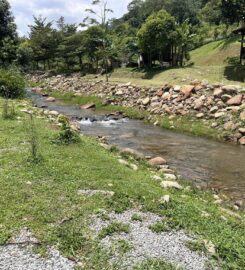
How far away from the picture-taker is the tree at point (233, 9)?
33.3 meters

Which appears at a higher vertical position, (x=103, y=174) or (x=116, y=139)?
(x=103, y=174)

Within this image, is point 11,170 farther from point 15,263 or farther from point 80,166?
point 15,263

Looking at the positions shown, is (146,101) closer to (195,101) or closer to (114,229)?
(195,101)

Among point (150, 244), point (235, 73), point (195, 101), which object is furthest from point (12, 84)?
point (150, 244)

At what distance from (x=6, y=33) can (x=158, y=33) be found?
2031 centimetres

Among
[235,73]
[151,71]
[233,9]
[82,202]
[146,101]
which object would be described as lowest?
[146,101]

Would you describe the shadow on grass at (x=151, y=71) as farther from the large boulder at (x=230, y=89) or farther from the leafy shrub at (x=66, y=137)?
the leafy shrub at (x=66, y=137)

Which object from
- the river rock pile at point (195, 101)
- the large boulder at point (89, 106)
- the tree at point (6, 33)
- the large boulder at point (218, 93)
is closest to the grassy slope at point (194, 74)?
the river rock pile at point (195, 101)

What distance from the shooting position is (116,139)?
19375mm

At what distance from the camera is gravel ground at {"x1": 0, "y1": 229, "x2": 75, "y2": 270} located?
248 inches

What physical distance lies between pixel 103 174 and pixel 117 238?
338 centimetres

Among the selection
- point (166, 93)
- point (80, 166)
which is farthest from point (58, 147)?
point (166, 93)

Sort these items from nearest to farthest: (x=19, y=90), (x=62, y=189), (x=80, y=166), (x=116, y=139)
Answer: (x=62, y=189) → (x=80, y=166) → (x=116, y=139) → (x=19, y=90)

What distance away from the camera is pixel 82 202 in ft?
28.3
